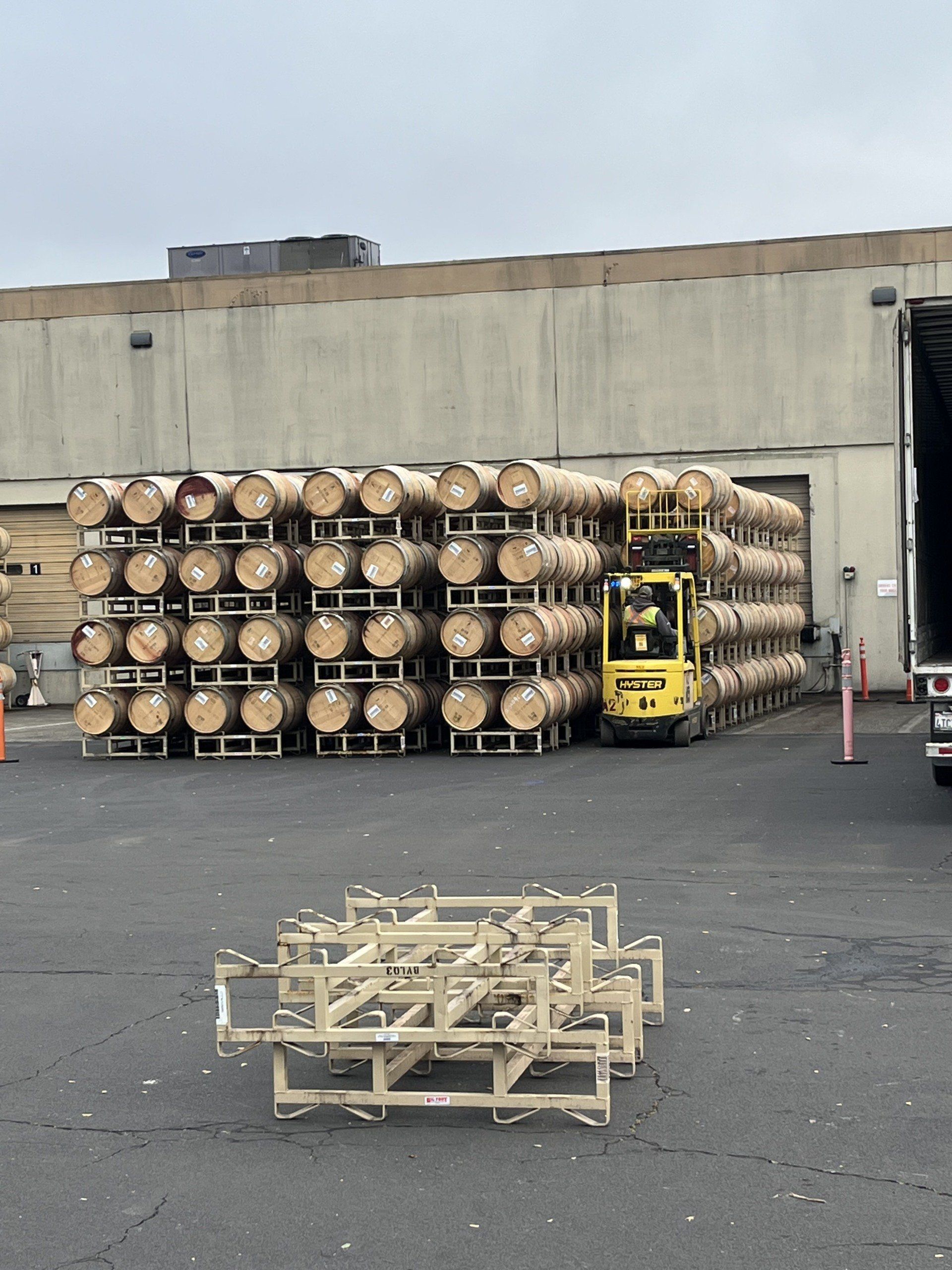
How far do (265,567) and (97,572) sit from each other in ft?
8.34

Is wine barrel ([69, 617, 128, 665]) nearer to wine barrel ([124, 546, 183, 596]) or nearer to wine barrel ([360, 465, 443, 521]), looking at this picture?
wine barrel ([124, 546, 183, 596])

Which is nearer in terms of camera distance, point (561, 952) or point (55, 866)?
point (561, 952)

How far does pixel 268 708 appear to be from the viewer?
21.8 metres

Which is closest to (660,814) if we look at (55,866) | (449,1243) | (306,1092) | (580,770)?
(580,770)

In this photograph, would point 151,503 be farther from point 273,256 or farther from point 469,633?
point 273,256

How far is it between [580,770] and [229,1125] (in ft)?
42.0

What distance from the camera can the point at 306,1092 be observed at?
6.07m

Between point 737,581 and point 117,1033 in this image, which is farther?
point 737,581

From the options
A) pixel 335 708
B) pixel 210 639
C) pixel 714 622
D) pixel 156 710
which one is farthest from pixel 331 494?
pixel 714 622

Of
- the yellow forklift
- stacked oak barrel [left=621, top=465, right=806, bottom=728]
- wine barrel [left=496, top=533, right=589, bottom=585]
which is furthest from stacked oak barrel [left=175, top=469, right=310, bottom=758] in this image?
stacked oak barrel [left=621, top=465, right=806, bottom=728]

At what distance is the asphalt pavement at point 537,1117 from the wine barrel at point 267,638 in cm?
713

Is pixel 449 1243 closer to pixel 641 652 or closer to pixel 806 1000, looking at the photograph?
pixel 806 1000

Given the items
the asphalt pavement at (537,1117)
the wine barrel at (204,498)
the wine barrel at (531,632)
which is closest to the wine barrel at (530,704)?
the wine barrel at (531,632)

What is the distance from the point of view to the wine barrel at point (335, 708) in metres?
21.4
